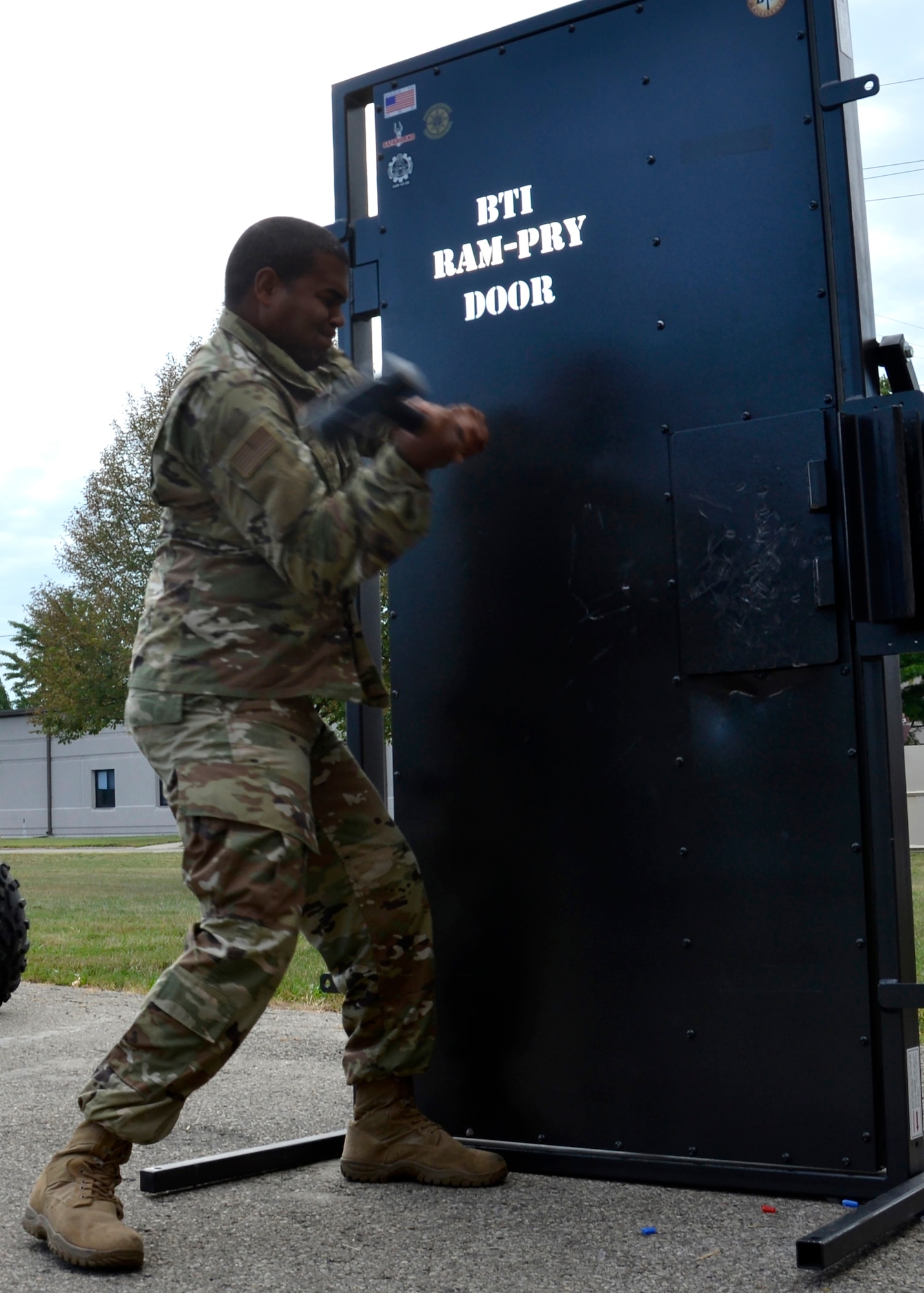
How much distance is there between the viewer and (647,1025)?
9.46ft

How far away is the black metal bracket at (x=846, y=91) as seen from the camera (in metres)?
2.75

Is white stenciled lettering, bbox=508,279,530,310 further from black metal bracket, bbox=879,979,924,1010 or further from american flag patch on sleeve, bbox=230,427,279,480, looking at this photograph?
black metal bracket, bbox=879,979,924,1010

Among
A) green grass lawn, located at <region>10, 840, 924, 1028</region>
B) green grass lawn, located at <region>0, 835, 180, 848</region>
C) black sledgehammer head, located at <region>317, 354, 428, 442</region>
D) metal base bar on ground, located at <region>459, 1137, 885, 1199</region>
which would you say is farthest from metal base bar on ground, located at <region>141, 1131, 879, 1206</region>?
green grass lawn, located at <region>0, 835, 180, 848</region>

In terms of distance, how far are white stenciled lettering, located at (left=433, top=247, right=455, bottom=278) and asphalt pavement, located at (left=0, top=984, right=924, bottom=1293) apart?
81.7 inches

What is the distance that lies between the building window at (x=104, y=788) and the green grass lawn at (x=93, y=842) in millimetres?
1732

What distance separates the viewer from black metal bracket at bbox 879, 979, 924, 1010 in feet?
8.34

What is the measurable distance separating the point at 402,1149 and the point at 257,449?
152cm

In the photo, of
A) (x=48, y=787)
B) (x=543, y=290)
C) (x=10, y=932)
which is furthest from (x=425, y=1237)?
(x=48, y=787)

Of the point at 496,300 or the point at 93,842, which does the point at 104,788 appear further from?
the point at 496,300

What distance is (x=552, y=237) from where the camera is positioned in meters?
3.14

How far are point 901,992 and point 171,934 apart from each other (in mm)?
7177

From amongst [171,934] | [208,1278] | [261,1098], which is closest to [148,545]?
[171,934]

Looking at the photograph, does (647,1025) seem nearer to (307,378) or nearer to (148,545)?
(307,378)

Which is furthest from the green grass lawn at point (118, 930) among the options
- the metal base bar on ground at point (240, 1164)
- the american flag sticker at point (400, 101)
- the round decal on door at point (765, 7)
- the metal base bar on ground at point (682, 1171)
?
the round decal on door at point (765, 7)
